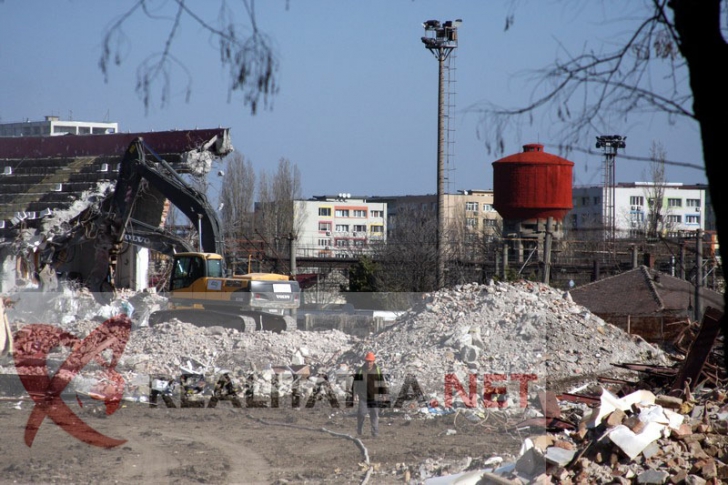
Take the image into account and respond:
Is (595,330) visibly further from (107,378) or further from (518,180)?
(518,180)

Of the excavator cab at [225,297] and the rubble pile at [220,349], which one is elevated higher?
the excavator cab at [225,297]

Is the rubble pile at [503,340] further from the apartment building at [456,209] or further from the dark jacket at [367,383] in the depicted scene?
the apartment building at [456,209]

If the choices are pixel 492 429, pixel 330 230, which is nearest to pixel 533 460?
pixel 492 429

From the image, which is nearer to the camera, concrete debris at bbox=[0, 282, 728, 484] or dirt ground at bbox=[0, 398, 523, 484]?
concrete debris at bbox=[0, 282, 728, 484]

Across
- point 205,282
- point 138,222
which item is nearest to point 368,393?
point 205,282

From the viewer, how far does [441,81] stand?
30.6 meters

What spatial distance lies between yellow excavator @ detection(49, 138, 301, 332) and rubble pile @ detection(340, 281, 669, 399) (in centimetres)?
323

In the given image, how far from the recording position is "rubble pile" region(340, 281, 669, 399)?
14742 mm

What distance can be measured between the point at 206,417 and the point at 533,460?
6443 millimetres

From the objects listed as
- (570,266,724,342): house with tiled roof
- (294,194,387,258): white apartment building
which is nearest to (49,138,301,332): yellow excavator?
(570,266,724,342): house with tiled roof

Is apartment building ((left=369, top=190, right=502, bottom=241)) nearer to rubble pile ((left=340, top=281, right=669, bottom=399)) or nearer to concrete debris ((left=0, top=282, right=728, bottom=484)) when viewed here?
rubble pile ((left=340, top=281, right=669, bottom=399))

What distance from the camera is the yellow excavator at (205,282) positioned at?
1925cm

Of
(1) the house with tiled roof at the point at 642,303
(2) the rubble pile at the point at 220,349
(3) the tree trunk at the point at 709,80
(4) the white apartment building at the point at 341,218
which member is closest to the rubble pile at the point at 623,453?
(3) the tree trunk at the point at 709,80

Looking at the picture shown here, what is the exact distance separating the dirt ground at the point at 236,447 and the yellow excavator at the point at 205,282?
19.2 feet
